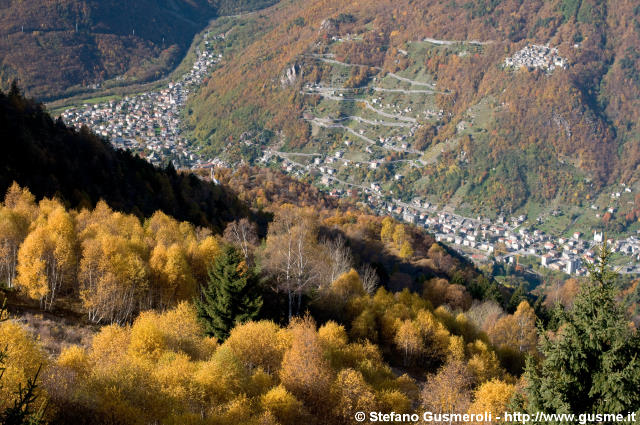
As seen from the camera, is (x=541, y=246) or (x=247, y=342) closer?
(x=247, y=342)

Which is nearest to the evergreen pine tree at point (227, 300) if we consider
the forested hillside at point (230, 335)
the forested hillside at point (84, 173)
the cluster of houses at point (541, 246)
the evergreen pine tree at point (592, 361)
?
the forested hillside at point (230, 335)

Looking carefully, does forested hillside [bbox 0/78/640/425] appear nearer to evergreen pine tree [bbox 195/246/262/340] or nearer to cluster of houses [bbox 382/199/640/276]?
evergreen pine tree [bbox 195/246/262/340]

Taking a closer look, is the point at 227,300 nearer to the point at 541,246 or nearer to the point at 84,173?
the point at 84,173

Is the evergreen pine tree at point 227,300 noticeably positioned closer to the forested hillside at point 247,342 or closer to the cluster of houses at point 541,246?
the forested hillside at point 247,342

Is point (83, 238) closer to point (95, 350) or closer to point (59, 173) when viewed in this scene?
point (95, 350)

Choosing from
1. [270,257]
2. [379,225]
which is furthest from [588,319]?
[379,225]

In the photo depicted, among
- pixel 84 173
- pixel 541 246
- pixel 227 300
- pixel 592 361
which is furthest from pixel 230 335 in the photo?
pixel 541 246

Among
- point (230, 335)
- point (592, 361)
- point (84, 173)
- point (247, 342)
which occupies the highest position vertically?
point (592, 361)

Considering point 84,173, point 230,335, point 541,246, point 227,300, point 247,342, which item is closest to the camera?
point 247,342
